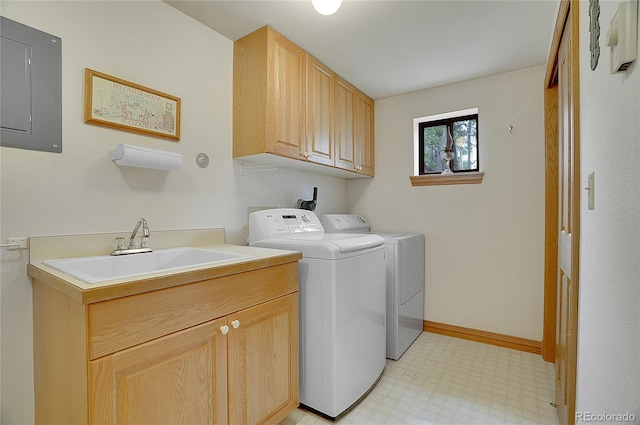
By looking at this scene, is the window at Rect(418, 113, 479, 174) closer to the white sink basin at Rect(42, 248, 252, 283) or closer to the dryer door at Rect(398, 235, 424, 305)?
the dryer door at Rect(398, 235, 424, 305)

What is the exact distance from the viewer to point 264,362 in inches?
52.4

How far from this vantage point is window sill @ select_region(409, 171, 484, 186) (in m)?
2.57

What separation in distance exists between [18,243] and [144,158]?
57 cm

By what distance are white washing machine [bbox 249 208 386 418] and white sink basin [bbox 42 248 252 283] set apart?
15.2 inches

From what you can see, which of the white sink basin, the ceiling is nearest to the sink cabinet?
the white sink basin

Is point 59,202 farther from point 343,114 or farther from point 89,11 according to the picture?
point 343,114

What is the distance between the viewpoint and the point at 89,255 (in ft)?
4.41

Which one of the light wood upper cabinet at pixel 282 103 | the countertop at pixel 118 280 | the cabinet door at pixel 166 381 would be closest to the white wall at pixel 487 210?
the light wood upper cabinet at pixel 282 103

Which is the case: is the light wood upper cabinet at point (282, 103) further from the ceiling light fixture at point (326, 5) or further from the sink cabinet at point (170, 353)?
the sink cabinet at point (170, 353)

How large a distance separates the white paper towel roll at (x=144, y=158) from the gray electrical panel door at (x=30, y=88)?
22cm

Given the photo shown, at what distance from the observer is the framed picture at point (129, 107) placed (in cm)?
136

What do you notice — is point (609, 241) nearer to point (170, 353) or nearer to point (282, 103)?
point (170, 353)

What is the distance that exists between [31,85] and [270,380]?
1.58 meters

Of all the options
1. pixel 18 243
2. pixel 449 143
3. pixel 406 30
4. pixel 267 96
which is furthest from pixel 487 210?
pixel 18 243
